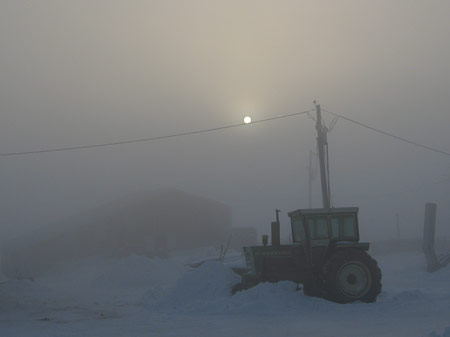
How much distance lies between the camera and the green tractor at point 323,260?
16578 mm

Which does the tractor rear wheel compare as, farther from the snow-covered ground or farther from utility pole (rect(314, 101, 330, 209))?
utility pole (rect(314, 101, 330, 209))

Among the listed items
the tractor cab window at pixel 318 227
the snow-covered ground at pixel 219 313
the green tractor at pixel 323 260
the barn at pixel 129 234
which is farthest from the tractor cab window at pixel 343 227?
the barn at pixel 129 234

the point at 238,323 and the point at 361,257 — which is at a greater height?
the point at 361,257

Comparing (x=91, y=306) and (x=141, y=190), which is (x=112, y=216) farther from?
(x=91, y=306)

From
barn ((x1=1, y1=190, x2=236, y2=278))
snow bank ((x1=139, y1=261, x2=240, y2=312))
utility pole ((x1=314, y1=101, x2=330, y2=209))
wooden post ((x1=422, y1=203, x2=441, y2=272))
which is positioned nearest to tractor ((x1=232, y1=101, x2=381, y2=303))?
snow bank ((x1=139, y1=261, x2=240, y2=312))

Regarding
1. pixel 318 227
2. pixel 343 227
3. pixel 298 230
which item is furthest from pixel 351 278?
pixel 298 230

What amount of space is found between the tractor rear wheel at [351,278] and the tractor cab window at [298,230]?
1448 mm

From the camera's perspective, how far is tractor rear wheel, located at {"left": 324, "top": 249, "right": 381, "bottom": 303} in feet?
53.9

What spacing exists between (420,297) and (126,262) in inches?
988

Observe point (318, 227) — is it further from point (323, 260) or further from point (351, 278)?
point (351, 278)

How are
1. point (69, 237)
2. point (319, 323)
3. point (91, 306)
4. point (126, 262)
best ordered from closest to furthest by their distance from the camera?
point (319, 323)
point (91, 306)
point (126, 262)
point (69, 237)

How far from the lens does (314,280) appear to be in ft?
56.4

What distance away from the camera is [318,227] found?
1769 cm

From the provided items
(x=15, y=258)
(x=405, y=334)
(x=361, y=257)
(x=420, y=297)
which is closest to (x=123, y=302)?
(x=361, y=257)
